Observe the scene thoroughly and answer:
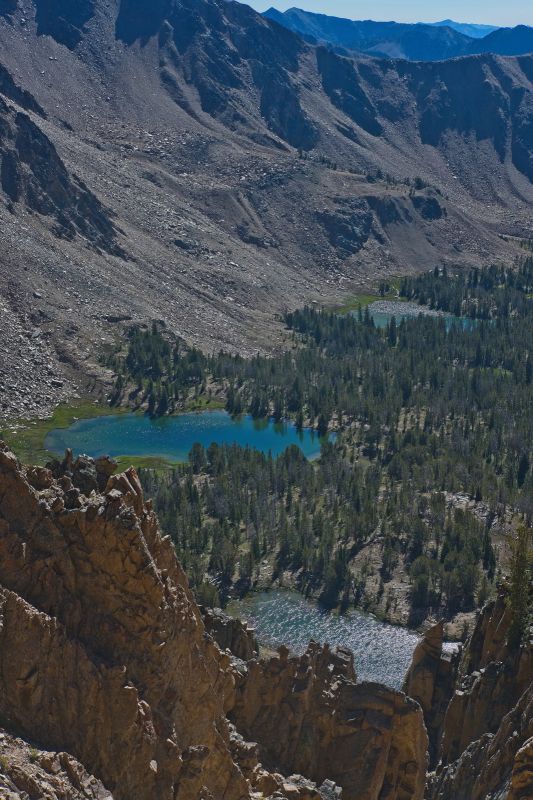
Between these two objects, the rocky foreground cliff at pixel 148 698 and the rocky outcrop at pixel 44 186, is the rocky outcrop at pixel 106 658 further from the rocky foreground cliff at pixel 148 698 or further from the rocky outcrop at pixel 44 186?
the rocky outcrop at pixel 44 186

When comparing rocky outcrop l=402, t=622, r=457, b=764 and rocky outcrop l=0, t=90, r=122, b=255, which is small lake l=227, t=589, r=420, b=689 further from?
rocky outcrop l=0, t=90, r=122, b=255

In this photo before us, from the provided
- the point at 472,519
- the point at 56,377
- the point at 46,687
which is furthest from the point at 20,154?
the point at 46,687

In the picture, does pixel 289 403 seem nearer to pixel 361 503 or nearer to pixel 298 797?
pixel 361 503

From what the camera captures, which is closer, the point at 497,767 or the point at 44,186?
the point at 497,767

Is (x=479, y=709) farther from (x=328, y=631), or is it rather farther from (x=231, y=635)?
(x=328, y=631)

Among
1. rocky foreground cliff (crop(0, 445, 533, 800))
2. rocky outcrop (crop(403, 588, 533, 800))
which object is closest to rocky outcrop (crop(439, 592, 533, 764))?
rocky outcrop (crop(403, 588, 533, 800))

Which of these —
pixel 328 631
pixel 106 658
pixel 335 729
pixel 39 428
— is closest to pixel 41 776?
pixel 106 658
